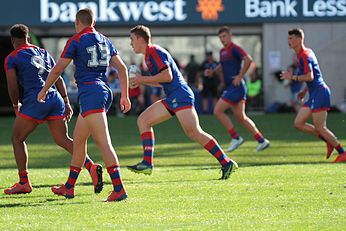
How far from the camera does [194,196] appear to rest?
11.2 metres

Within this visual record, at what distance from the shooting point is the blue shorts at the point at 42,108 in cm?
1184

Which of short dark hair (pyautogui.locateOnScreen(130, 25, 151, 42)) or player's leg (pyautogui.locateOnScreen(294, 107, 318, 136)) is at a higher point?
short dark hair (pyautogui.locateOnScreen(130, 25, 151, 42))

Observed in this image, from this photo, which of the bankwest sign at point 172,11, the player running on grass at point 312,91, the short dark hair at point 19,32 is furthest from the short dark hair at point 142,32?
the bankwest sign at point 172,11

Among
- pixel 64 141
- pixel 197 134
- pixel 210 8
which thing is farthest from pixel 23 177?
pixel 210 8

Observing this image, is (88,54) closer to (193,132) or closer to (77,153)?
(77,153)

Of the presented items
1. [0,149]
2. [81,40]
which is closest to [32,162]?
[0,149]

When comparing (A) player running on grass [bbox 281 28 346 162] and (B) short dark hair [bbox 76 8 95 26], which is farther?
(A) player running on grass [bbox 281 28 346 162]

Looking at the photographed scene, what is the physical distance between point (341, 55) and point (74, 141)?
2624cm

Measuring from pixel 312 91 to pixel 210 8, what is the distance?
19.8 m

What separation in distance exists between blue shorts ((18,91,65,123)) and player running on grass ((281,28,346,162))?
4.62 m

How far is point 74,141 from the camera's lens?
1118 cm

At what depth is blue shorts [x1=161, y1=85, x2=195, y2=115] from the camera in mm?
12953

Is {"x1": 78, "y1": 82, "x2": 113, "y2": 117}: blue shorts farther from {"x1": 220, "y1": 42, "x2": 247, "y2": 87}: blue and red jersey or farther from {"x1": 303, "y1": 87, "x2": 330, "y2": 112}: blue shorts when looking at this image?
{"x1": 220, "y1": 42, "x2": 247, "y2": 87}: blue and red jersey

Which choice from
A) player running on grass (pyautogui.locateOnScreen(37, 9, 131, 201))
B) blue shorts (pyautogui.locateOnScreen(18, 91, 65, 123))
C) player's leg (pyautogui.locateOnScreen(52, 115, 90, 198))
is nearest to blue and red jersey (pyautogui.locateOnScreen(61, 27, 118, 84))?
player running on grass (pyautogui.locateOnScreen(37, 9, 131, 201))
